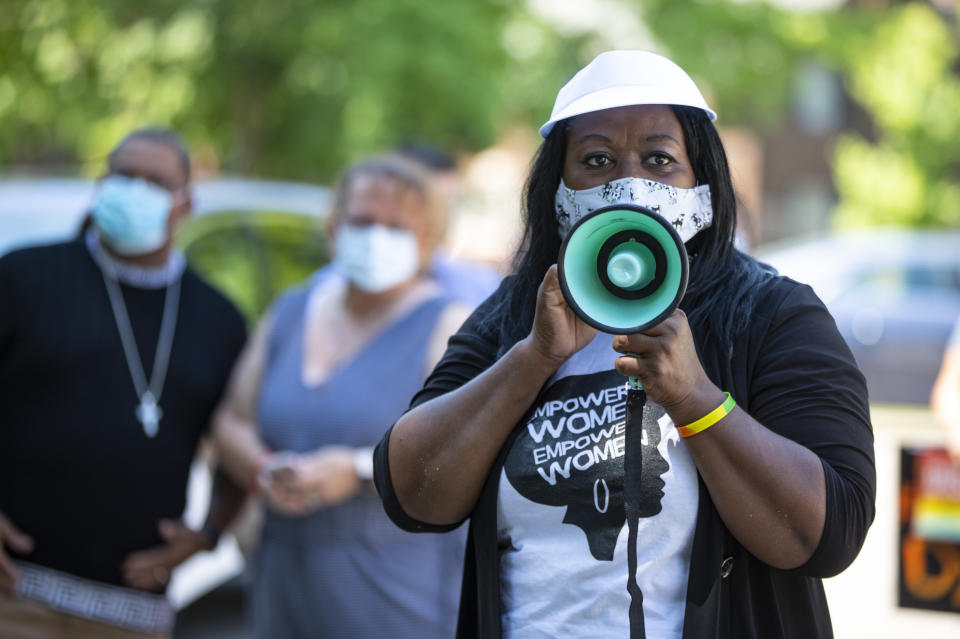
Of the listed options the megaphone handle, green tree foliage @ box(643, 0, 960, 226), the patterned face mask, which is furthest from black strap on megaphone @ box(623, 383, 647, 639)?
green tree foliage @ box(643, 0, 960, 226)

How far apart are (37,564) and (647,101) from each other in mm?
2337

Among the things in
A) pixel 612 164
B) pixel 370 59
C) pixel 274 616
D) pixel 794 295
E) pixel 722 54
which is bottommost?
pixel 274 616

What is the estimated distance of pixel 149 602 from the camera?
11.0 ft

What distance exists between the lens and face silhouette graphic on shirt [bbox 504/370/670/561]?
1.84m

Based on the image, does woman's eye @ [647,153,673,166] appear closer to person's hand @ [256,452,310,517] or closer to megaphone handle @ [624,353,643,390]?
megaphone handle @ [624,353,643,390]

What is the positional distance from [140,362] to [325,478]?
70 cm

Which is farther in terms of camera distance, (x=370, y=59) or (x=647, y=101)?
(x=370, y=59)

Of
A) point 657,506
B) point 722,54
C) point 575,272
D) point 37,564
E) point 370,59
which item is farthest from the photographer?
point 722,54

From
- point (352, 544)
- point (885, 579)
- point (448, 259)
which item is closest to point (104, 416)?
point (352, 544)

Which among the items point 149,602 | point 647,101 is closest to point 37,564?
point 149,602

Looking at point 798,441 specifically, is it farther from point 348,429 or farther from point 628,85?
point 348,429

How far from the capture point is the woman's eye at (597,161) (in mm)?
1936

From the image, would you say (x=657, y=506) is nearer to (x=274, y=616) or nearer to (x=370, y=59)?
(x=274, y=616)

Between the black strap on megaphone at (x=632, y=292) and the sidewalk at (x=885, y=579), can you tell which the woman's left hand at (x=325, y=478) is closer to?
the black strap on megaphone at (x=632, y=292)
